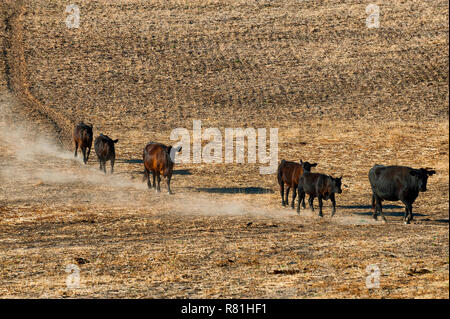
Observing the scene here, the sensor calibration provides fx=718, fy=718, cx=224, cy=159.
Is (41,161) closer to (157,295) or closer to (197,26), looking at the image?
(157,295)

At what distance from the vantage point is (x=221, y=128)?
41250mm

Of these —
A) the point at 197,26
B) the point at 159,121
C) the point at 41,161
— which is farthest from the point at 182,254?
the point at 197,26

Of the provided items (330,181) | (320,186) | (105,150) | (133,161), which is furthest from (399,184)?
(133,161)

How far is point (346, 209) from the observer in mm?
26203

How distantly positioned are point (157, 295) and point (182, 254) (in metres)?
3.49

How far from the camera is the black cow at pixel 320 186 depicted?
24.0 meters

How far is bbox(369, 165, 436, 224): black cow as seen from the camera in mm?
22375

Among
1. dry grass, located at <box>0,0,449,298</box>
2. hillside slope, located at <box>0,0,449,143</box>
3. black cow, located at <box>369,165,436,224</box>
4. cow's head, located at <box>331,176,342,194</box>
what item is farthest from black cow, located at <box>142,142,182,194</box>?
hillside slope, located at <box>0,0,449,143</box>

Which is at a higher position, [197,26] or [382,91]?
[197,26]
